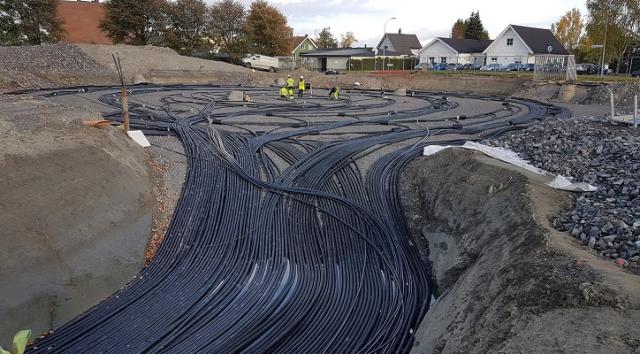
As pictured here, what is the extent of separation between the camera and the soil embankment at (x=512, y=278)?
3.56 meters

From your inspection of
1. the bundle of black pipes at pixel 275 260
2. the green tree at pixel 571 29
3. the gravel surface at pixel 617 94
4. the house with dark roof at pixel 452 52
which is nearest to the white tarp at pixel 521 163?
the bundle of black pipes at pixel 275 260

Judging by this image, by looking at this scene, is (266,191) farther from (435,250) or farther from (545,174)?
(545,174)

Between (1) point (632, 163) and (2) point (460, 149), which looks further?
(2) point (460, 149)

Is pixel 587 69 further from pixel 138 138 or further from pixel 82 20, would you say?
pixel 82 20

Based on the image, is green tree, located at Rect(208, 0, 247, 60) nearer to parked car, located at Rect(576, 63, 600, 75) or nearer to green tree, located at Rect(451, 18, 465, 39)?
parked car, located at Rect(576, 63, 600, 75)

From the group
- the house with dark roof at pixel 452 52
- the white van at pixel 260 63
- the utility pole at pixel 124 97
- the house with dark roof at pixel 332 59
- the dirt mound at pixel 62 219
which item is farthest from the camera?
the house with dark roof at pixel 332 59

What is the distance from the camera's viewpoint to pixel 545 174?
308 inches

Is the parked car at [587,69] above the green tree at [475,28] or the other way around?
the other way around

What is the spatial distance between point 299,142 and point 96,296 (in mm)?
7737

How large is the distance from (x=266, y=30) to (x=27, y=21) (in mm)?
20448

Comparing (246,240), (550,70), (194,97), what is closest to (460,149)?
(246,240)

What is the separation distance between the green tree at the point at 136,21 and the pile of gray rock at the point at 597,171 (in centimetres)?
3512

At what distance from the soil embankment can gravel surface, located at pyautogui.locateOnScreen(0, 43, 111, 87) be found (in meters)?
23.0

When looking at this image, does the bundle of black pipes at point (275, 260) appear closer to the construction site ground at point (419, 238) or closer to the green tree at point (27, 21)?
the construction site ground at point (419, 238)
